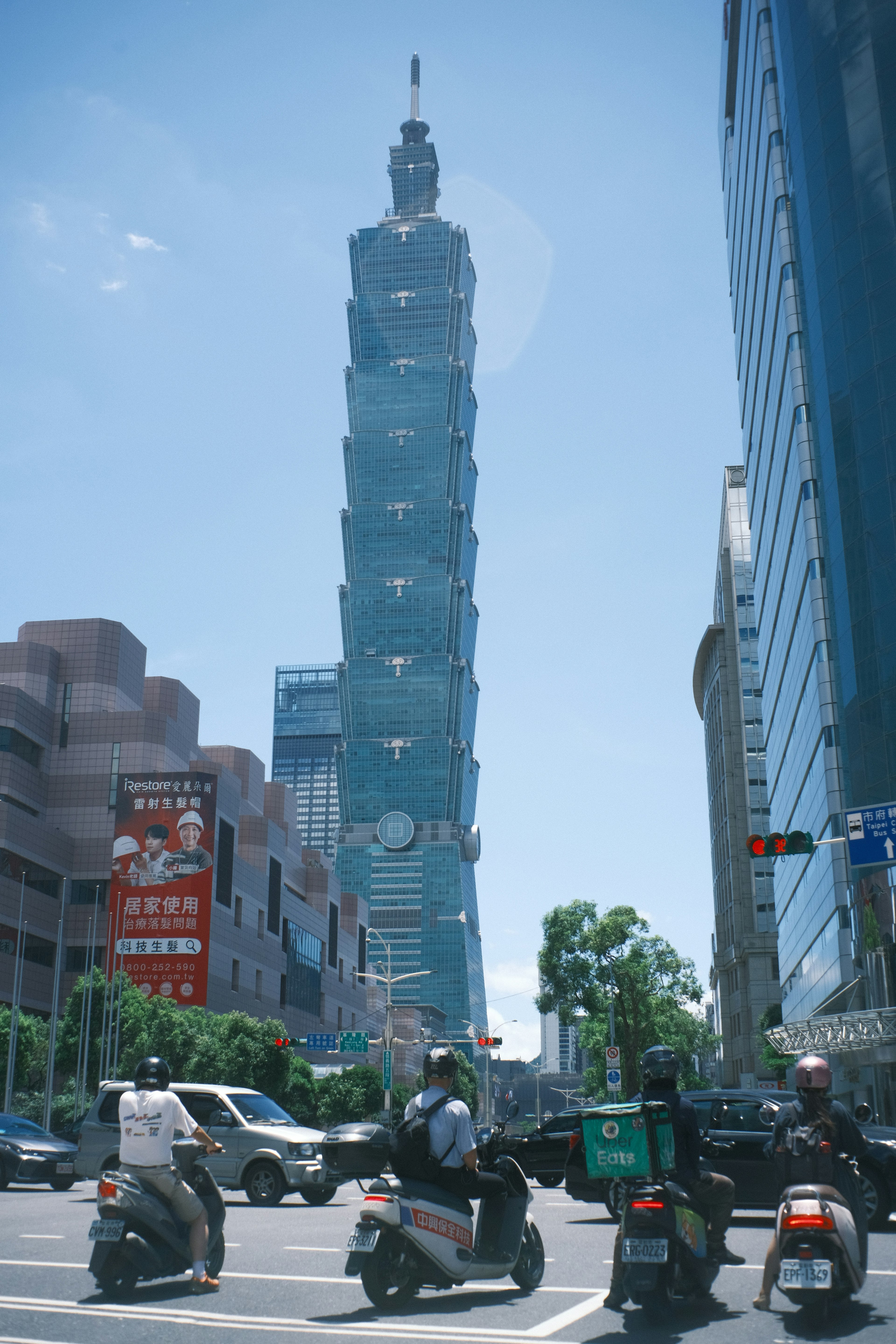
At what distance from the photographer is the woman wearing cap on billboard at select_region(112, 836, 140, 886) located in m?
83.8

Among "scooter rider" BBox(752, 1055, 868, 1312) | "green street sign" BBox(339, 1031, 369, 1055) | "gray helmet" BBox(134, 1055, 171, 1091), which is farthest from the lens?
"green street sign" BBox(339, 1031, 369, 1055)

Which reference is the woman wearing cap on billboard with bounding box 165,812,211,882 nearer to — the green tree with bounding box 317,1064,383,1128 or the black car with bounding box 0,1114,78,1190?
the green tree with bounding box 317,1064,383,1128

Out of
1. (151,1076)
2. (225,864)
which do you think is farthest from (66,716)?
(151,1076)

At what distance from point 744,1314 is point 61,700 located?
9151 centimetres

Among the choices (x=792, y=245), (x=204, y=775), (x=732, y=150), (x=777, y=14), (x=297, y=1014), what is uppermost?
(x=732, y=150)

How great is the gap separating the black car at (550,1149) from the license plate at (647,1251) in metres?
15.9

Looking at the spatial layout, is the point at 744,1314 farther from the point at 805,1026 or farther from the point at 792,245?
the point at 792,245

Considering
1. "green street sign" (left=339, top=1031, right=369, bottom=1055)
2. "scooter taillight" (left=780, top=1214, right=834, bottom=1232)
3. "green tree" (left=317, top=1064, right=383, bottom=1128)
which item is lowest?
"green tree" (left=317, top=1064, right=383, bottom=1128)

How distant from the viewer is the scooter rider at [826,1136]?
8305mm

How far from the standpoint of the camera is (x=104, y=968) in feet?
271

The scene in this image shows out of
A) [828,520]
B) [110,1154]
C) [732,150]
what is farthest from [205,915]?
[110,1154]

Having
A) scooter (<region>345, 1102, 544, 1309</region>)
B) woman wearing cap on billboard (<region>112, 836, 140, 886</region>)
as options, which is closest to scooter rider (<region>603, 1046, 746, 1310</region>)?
scooter (<region>345, 1102, 544, 1309</region>)

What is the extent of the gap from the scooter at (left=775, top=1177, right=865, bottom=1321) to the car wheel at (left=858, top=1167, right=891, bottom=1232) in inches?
264

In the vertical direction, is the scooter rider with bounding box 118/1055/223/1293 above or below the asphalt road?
above
